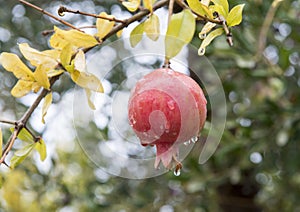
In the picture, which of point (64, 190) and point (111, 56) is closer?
point (111, 56)

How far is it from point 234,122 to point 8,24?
746mm

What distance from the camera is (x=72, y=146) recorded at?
2176 millimetres

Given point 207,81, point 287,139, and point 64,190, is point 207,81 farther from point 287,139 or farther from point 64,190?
point 64,190

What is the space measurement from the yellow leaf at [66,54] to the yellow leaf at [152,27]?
0.33 feet

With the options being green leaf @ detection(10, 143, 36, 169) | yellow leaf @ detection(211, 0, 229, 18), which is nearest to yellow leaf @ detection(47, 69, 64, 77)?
green leaf @ detection(10, 143, 36, 169)

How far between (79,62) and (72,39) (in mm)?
33

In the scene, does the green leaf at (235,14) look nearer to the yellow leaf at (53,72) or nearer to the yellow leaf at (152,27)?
the yellow leaf at (152,27)

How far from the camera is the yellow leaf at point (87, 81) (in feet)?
2.35

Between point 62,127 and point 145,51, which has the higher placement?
point 145,51

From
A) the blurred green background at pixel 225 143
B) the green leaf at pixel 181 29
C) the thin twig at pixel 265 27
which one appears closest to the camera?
the green leaf at pixel 181 29

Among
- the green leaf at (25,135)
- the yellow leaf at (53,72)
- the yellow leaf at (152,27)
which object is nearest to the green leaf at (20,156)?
the green leaf at (25,135)

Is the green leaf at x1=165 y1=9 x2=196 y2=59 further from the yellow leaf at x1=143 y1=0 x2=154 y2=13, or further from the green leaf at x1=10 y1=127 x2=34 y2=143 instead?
the green leaf at x1=10 y1=127 x2=34 y2=143

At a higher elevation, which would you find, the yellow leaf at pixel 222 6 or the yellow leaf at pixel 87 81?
the yellow leaf at pixel 222 6

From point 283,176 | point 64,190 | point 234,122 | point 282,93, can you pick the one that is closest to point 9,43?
point 64,190
